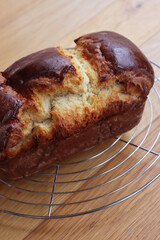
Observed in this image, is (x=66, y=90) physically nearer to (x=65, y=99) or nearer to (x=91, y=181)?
(x=65, y=99)

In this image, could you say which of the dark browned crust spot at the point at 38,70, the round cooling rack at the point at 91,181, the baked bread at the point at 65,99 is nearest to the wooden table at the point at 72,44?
Answer: the round cooling rack at the point at 91,181

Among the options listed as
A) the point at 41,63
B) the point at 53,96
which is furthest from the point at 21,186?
the point at 41,63

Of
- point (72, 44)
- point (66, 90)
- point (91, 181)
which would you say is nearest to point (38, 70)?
point (66, 90)

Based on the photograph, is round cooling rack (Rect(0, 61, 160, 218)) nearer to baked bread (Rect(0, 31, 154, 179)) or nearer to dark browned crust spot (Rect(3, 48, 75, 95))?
baked bread (Rect(0, 31, 154, 179))

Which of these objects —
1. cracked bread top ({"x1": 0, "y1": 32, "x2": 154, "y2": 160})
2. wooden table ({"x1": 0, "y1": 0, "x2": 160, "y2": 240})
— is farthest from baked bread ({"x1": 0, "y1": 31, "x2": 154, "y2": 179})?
wooden table ({"x1": 0, "y1": 0, "x2": 160, "y2": 240})

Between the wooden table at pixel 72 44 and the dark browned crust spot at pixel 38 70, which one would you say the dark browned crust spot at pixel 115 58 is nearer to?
the dark browned crust spot at pixel 38 70

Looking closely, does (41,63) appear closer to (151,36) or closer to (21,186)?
(21,186)
